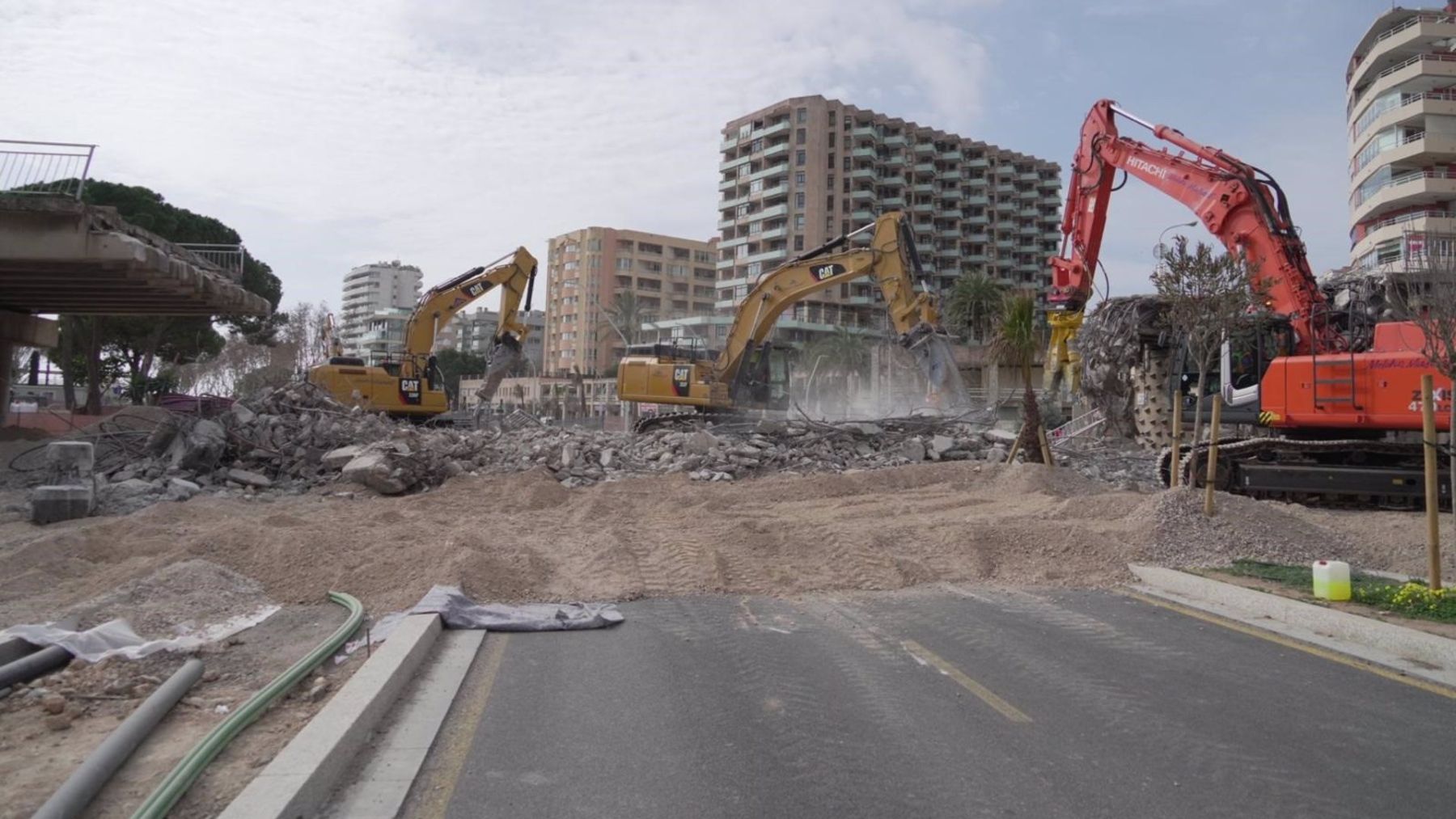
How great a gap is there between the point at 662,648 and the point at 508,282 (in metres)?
23.6

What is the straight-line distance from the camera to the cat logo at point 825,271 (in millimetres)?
24047

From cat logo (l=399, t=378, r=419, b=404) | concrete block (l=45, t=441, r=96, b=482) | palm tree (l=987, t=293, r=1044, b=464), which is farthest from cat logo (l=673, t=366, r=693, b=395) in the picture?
palm tree (l=987, t=293, r=1044, b=464)

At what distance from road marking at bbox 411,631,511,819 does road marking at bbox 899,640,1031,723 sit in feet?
9.27

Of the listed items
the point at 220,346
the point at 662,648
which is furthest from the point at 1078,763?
the point at 220,346

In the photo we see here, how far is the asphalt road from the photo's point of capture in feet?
13.9

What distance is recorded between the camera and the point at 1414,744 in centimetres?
493

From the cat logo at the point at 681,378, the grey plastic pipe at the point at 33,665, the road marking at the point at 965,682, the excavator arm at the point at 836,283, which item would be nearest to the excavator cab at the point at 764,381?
the excavator arm at the point at 836,283

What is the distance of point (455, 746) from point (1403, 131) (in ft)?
178

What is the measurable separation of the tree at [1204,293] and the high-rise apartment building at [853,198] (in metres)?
72.8

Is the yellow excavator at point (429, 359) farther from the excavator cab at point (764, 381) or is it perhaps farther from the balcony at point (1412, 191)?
the balcony at point (1412, 191)

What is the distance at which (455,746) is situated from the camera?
489 cm

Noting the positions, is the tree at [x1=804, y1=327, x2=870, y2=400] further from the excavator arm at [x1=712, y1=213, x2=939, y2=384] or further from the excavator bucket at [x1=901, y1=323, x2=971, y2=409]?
the excavator bucket at [x1=901, y1=323, x2=971, y2=409]

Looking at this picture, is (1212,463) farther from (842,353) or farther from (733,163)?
(733,163)

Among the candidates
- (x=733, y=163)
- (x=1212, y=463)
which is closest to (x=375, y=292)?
(x=733, y=163)
